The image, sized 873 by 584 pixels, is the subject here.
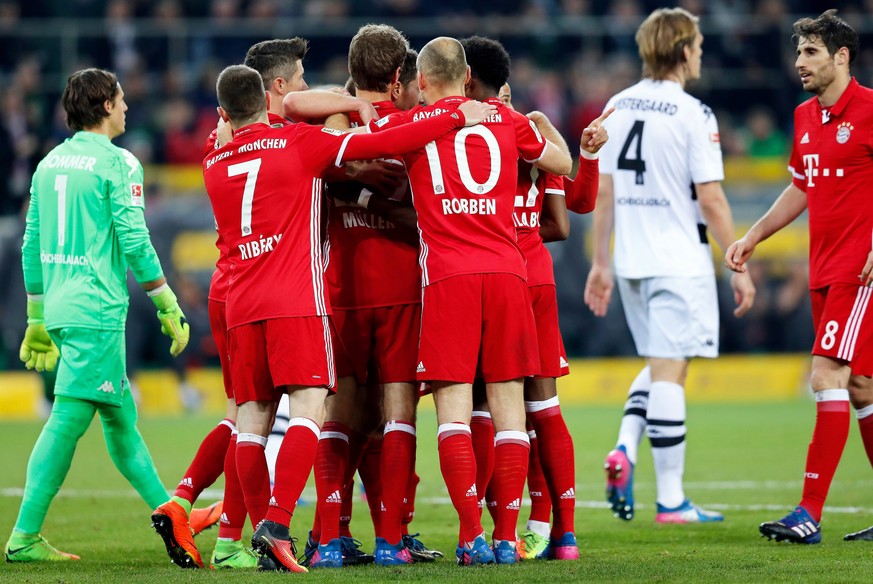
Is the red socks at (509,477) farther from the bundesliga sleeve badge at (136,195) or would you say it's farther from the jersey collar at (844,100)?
the jersey collar at (844,100)

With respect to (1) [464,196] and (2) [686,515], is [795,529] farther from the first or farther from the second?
(1) [464,196]

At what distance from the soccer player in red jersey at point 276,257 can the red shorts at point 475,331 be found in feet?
1.61

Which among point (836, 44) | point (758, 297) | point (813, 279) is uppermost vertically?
point (836, 44)

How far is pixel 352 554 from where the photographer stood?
243 inches

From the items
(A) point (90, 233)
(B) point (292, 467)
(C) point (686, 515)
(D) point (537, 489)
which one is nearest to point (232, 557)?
(B) point (292, 467)

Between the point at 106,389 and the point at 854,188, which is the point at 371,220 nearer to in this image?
the point at 106,389

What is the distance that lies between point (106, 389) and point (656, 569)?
294 centimetres

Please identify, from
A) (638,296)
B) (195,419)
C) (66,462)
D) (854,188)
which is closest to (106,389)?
(66,462)

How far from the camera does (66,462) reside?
6.56 metres

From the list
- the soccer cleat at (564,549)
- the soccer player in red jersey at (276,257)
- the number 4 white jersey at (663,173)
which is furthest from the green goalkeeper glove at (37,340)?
the number 4 white jersey at (663,173)

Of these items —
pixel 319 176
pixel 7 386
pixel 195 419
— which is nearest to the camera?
pixel 319 176

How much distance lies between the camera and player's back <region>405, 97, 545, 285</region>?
586cm

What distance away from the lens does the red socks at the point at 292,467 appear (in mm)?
5648

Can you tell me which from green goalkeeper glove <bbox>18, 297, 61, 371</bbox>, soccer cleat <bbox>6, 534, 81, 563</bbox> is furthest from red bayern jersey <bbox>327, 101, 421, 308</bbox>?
soccer cleat <bbox>6, 534, 81, 563</bbox>
